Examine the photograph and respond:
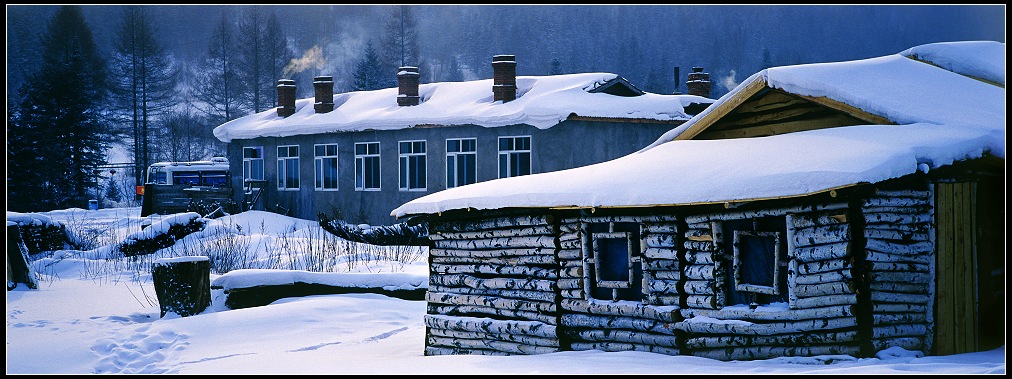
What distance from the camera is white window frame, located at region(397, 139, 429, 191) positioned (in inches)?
1054

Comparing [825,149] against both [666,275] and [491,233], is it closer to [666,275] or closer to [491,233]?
[666,275]

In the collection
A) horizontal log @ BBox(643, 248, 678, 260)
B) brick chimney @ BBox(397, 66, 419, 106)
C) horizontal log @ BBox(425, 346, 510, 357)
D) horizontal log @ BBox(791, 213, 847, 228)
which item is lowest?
horizontal log @ BBox(425, 346, 510, 357)

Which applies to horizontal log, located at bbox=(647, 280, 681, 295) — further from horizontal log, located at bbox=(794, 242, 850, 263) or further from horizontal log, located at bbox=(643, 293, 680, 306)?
horizontal log, located at bbox=(794, 242, 850, 263)

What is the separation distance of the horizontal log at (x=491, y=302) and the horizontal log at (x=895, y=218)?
3.88m

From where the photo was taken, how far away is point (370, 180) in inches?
1109

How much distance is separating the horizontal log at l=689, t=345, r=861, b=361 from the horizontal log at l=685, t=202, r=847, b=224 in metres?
1.38

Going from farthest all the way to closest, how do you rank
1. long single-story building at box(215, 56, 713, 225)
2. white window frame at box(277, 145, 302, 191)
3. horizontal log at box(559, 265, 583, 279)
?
white window frame at box(277, 145, 302, 191) → long single-story building at box(215, 56, 713, 225) → horizontal log at box(559, 265, 583, 279)

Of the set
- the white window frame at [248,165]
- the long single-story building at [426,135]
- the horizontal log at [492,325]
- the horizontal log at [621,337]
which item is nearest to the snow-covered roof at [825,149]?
the horizontal log at [492,325]

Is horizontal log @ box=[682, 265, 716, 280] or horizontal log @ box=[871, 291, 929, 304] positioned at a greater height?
horizontal log @ box=[682, 265, 716, 280]

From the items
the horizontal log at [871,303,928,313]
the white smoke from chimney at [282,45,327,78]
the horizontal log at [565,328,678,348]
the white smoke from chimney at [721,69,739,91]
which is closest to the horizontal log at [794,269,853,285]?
the horizontal log at [871,303,928,313]

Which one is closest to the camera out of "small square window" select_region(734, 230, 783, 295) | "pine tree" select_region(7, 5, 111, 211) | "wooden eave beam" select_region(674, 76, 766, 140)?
"small square window" select_region(734, 230, 783, 295)

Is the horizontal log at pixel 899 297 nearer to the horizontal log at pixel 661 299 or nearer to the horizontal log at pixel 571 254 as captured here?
the horizontal log at pixel 661 299

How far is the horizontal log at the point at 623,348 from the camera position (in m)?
10.2

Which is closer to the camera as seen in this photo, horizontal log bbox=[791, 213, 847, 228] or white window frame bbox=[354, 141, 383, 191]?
horizontal log bbox=[791, 213, 847, 228]
